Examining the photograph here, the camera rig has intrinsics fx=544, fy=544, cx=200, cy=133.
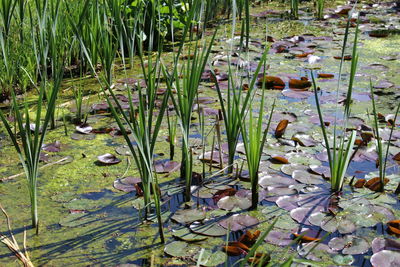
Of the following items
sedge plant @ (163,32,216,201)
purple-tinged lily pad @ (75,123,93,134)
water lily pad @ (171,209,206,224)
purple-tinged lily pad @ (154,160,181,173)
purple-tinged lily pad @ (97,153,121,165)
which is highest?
sedge plant @ (163,32,216,201)

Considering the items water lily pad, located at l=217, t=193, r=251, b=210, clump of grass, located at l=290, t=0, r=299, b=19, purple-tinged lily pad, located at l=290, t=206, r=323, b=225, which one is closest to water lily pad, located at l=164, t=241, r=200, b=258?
water lily pad, located at l=217, t=193, r=251, b=210

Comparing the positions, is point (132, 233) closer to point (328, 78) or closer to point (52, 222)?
point (52, 222)

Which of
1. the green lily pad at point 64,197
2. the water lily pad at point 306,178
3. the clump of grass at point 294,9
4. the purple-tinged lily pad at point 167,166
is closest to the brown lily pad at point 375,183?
the water lily pad at point 306,178

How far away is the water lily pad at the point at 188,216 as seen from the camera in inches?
65.4

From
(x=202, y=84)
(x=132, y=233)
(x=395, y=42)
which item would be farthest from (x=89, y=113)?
(x=395, y=42)

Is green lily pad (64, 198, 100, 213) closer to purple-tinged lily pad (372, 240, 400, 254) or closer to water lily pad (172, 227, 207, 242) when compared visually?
water lily pad (172, 227, 207, 242)

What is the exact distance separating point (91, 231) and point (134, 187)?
0.96ft

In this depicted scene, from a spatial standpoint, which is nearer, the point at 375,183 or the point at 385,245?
the point at 385,245

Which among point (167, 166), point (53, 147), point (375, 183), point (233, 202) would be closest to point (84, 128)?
point (53, 147)

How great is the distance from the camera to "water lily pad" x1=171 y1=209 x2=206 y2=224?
1660 mm

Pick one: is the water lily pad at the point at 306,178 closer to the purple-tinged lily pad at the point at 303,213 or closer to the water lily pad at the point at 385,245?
the purple-tinged lily pad at the point at 303,213

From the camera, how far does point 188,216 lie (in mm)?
1679

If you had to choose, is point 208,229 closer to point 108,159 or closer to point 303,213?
point 303,213

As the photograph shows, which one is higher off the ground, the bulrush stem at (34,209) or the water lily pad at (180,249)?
the bulrush stem at (34,209)
